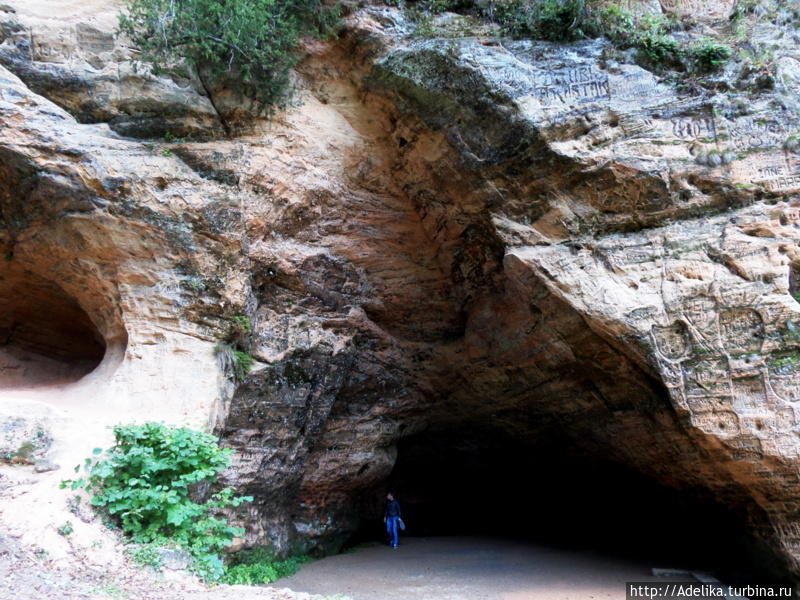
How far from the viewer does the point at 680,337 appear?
23.6 feet

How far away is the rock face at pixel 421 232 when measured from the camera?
6996mm

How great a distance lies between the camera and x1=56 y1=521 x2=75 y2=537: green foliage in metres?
4.83

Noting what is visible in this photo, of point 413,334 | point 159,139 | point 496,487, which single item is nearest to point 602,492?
point 496,487

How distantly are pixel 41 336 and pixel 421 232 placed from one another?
605cm

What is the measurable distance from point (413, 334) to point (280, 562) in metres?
3.96

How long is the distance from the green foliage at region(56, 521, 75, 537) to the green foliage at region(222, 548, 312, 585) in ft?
8.69

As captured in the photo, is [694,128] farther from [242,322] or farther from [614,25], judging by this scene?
[242,322]

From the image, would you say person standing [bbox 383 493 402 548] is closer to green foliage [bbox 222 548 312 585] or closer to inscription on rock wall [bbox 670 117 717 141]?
green foliage [bbox 222 548 312 585]

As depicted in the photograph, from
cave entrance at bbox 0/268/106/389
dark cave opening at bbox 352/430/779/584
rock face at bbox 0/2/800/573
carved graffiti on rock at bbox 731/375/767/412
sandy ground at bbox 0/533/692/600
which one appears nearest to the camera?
sandy ground at bbox 0/533/692/600

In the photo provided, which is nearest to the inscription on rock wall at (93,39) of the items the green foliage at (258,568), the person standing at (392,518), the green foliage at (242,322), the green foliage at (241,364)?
the green foliage at (242,322)

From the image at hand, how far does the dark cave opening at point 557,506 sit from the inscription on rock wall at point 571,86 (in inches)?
217

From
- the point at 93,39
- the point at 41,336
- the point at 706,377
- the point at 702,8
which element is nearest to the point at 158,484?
the point at 41,336

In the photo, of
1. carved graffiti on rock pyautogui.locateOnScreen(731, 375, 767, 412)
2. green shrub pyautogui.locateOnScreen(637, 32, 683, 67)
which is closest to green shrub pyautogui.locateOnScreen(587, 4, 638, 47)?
green shrub pyautogui.locateOnScreen(637, 32, 683, 67)

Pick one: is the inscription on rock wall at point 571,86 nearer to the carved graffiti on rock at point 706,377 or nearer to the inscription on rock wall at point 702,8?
the inscription on rock wall at point 702,8
